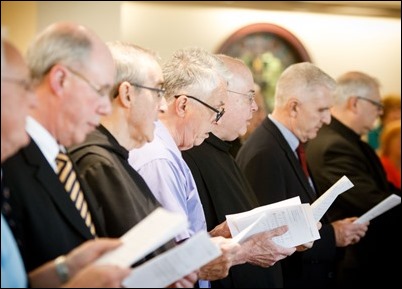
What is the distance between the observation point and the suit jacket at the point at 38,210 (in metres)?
1.90

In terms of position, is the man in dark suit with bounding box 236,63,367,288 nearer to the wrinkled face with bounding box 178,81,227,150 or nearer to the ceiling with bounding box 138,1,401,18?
the wrinkled face with bounding box 178,81,227,150

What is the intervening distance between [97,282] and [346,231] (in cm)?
252

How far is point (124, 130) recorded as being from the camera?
2.46m

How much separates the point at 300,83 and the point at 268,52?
3.45m

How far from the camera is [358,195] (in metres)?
4.53

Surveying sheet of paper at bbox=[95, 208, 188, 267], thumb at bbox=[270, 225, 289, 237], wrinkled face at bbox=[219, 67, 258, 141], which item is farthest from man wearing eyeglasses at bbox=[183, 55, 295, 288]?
sheet of paper at bbox=[95, 208, 188, 267]

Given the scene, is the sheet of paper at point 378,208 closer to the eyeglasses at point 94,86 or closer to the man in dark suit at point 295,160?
the man in dark suit at point 295,160

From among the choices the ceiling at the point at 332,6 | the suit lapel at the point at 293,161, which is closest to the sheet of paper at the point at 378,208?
the suit lapel at the point at 293,161

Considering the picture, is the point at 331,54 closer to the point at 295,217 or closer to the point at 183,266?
the point at 295,217

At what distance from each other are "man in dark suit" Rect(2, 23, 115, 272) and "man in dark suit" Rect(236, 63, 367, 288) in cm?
188

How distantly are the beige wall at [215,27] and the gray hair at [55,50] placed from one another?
14.2ft

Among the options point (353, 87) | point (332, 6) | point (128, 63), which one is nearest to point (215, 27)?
point (332, 6)

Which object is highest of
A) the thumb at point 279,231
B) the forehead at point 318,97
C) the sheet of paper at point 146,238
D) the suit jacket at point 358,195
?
the sheet of paper at point 146,238

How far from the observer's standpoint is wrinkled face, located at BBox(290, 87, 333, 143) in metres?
4.08
